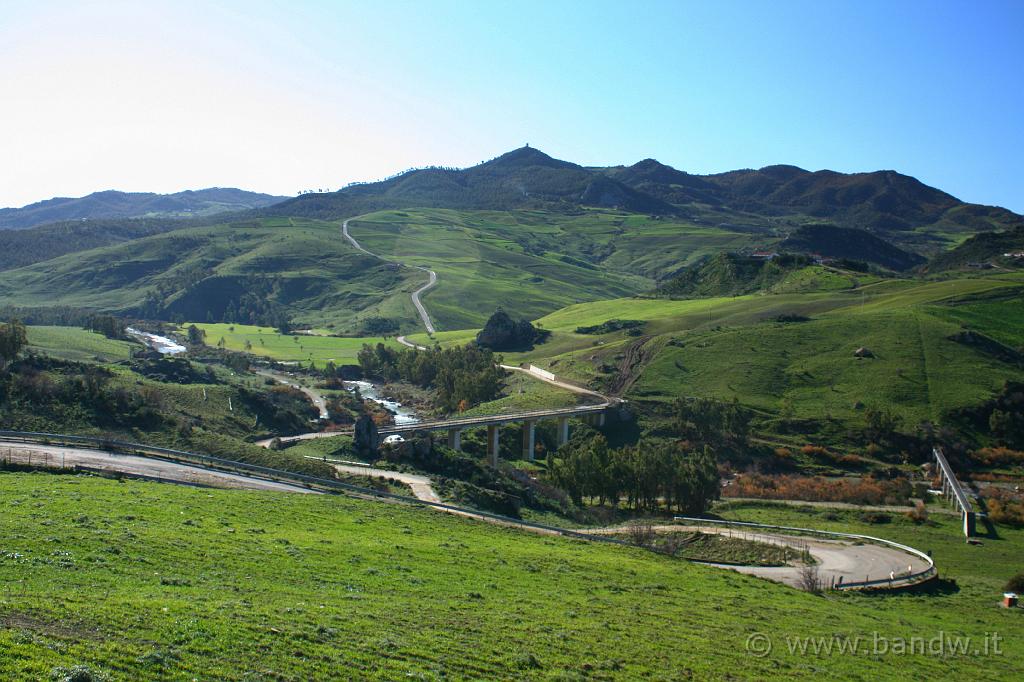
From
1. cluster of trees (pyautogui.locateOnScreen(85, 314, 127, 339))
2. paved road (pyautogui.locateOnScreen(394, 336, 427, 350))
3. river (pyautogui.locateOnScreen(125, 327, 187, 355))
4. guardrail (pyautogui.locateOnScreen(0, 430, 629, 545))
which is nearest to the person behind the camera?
guardrail (pyautogui.locateOnScreen(0, 430, 629, 545))

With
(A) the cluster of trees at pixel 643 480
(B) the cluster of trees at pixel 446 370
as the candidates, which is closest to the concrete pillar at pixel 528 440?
(B) the cluster of trees at pixel 446 370

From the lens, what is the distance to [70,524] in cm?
3547

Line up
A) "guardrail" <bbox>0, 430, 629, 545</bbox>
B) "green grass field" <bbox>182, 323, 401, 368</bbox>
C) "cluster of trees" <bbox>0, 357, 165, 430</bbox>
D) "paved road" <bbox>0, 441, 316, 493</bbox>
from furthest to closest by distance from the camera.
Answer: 1. "green grass field" <bbox>182, 323, 401, 368</bbox>
2. "cluster of trees" <bbox>0, 357, 165, 430</bbox>
3. "guardrail" <bbox>0, 430, 629, 545</bbox>
4. "paved road" <bbox>0, 441, 316, 493</bbox>

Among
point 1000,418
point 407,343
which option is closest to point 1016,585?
point 1000,418

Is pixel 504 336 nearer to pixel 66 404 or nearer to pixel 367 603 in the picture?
pixel 66 404

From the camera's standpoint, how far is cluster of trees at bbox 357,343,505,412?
130 metres

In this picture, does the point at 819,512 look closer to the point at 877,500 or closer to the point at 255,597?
the point at 877,500

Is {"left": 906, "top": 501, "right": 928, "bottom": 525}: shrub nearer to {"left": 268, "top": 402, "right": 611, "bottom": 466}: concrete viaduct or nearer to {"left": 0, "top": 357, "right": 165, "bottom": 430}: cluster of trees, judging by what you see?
{"left": 268, "top": 402, "right": 611, "bottom": 466}: concrete viaduct

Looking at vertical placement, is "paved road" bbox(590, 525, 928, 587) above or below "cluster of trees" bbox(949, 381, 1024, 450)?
below

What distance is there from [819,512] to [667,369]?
5258cm

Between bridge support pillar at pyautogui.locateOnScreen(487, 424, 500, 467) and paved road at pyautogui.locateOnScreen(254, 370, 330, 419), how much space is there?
1063 inches

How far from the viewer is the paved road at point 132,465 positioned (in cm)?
5644

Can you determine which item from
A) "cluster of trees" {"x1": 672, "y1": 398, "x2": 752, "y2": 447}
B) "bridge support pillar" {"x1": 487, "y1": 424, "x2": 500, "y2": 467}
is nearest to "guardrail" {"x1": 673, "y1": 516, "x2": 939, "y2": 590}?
"bridge support pillar" {"x1": 487, "y1": 424, "x2": 500, "y2": 467}

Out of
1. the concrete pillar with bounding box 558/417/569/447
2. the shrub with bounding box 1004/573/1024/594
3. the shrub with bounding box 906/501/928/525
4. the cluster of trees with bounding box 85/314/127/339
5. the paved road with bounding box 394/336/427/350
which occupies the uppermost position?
the cluster of trees with bounding box 85/314/127/339
